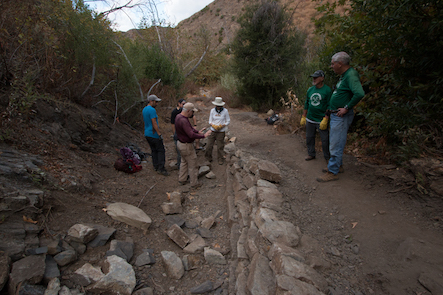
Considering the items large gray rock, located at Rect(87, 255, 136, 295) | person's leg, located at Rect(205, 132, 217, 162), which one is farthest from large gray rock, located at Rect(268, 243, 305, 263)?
person's leg, located at Rect(205, 132, 217, 162)

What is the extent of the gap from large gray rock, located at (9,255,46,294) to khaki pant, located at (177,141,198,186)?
320 cm

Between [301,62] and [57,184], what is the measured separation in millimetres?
11566

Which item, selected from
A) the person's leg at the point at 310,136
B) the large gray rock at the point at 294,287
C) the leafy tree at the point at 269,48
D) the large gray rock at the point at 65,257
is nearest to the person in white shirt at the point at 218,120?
the person's leg at the point at 310,136

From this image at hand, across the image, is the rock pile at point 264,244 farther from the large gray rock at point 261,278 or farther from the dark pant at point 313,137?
the dark pant at point 313,137

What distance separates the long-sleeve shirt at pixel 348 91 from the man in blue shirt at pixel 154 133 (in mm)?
3926

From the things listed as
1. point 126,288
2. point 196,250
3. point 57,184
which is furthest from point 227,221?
point 57,184

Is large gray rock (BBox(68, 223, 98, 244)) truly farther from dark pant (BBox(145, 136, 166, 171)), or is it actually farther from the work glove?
the work glove

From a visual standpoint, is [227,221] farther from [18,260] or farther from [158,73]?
[158,73]

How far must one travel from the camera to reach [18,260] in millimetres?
2396

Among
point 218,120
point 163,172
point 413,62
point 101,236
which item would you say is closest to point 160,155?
point 163,172

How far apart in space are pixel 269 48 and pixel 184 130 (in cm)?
852

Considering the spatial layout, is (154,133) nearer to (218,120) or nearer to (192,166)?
(192,166)

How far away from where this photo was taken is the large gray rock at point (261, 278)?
7.32 ft

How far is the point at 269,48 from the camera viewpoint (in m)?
11.6
